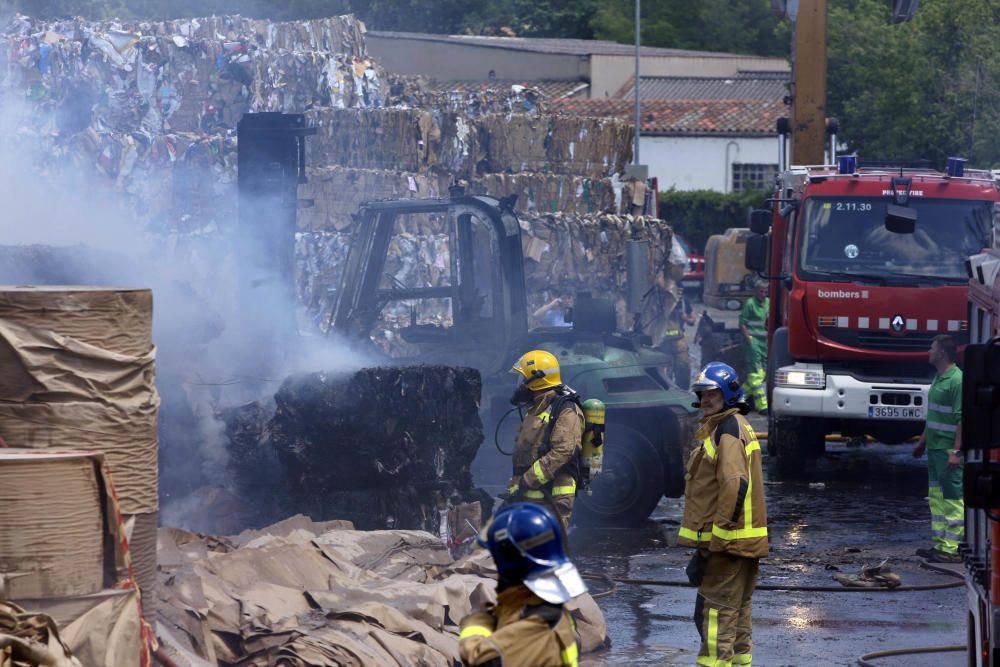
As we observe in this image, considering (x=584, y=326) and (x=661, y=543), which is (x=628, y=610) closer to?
(x=661, y=543)

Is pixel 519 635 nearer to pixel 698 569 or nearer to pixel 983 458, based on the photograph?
pixel 983 458

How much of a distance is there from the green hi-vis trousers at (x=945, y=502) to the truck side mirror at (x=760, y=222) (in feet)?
12.7

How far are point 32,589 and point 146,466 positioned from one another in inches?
32.7

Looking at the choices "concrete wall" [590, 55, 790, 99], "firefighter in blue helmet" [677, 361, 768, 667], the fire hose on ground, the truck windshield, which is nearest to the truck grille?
the truck windshield

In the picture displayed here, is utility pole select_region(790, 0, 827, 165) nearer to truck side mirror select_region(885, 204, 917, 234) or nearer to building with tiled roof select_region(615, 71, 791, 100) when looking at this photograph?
truck side mirror select_region(885, 204, 917, 234)

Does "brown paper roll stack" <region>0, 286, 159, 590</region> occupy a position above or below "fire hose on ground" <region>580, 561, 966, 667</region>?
above

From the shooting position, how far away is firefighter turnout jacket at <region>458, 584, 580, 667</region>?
12.3ft

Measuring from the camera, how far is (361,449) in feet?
31.2

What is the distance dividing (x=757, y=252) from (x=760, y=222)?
0.34 m

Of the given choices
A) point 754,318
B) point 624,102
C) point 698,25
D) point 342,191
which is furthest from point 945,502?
point 698,25

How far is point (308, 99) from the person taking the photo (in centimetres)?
1898

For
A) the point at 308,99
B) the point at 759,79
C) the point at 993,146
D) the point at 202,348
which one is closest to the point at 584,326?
the point at 202,348

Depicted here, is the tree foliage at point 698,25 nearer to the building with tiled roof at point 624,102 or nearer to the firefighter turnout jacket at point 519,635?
the building with tiled roof at point 624,102

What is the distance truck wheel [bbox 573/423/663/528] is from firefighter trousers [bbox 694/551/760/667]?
14.8 feet
